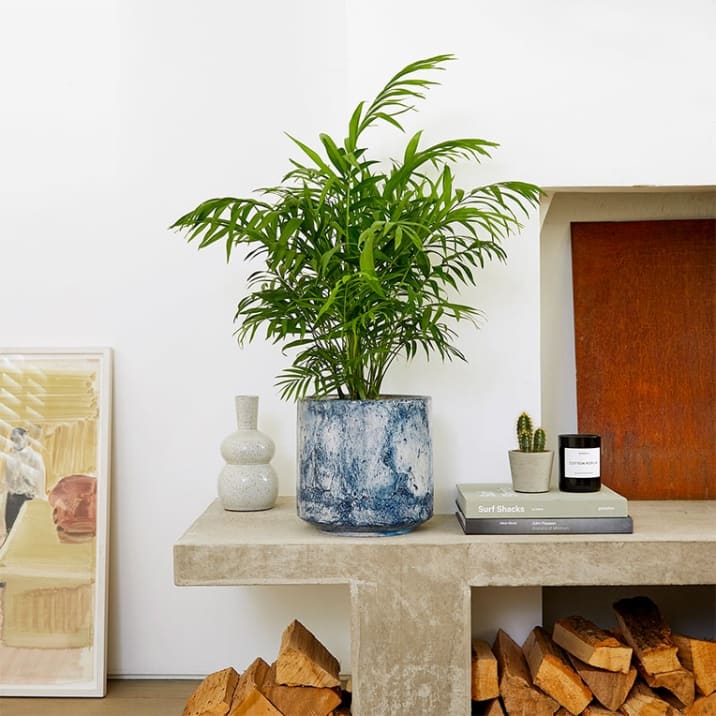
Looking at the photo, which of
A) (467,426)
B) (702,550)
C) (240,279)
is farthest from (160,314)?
(702,550)

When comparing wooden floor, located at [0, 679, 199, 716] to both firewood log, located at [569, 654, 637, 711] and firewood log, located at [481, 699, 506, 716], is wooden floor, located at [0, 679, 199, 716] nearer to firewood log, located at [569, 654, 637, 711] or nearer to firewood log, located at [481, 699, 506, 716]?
firewood log, located at [481, 699, 506, 716]

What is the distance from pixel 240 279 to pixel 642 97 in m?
1.15

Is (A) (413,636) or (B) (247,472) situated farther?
(B) (247,472)

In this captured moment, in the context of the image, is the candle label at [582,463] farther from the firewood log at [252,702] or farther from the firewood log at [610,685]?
the firewood log at [252,702]

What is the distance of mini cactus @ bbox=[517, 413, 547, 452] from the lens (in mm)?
1983

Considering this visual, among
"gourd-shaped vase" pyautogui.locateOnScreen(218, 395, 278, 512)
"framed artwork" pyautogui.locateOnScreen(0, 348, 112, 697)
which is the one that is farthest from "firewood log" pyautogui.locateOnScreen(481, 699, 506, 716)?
"framed artwork" pyautogui.locateOnScreen(0, 348, 112, 697)

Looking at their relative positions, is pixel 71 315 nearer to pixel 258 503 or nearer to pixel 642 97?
pixel 258 503

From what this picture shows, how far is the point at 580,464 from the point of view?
1964 millimetres

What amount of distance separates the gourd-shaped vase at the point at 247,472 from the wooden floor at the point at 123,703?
0.52 m

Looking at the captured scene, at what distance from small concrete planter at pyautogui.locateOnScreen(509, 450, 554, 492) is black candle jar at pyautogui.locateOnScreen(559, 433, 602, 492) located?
42mm

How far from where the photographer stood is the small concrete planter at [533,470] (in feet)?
6.40

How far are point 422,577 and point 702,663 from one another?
26.9 inches

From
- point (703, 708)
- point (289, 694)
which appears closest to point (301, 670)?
point (289, 694)

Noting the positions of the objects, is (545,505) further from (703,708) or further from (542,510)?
(703,708)
